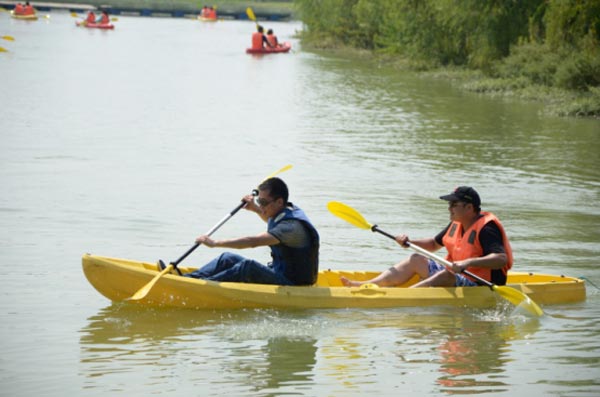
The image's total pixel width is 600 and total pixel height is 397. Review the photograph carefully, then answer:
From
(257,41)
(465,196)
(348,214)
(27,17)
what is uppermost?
(27,17)

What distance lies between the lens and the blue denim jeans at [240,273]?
354 inches

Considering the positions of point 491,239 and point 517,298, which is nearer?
point 491,239

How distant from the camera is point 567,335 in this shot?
8.70 meters

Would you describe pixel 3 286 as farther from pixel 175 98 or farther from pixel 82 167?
pixel 175 98

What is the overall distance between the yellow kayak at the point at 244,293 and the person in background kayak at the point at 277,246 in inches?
4.8

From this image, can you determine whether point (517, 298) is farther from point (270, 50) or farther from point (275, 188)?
point (270, 50)

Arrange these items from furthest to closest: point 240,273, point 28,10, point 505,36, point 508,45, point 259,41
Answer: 1. point 28,10
2. point 259,41
3. point 508,45
4. point 505,36
5. point 240,273

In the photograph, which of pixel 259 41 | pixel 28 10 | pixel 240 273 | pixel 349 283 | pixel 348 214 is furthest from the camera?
pixel 28 10

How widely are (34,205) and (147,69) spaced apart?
75.6 ft

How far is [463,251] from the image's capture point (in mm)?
9109

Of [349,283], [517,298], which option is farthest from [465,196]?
[349,283]

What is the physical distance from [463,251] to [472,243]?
12cm

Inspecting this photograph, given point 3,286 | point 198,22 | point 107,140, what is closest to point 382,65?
point 107,140

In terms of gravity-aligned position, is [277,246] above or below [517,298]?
above
